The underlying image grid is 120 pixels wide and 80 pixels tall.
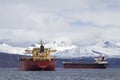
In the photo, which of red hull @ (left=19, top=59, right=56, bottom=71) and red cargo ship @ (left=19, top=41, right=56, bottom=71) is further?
red cargo ship @ (left=19, top=41, right=56, bottom=71)

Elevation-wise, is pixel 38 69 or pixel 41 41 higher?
pixel 41 41

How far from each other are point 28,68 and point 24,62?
19.7 ft

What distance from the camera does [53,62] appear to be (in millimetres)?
185000

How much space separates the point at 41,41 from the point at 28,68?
1450 centimetres

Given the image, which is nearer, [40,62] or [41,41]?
[40,62]

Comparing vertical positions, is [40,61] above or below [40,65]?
above

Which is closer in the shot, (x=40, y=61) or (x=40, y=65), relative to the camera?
(x=40, y=65)

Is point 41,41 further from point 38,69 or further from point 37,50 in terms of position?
point 38,69

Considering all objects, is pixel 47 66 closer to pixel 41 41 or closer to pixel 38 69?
pixel 38 69

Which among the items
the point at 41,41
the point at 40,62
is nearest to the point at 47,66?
the point at 40,62

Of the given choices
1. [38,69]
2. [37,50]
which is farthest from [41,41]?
[38,69]

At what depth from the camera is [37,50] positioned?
191 metres

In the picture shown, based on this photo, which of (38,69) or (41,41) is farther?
(41,41)

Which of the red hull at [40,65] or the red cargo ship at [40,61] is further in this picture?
the red cargo ship at [40,61]
